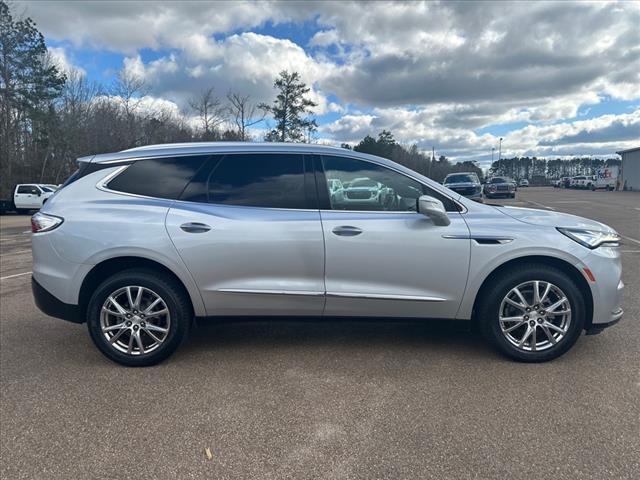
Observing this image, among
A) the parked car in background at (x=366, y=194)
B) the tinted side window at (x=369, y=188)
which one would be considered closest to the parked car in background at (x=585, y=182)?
the tinted side window at (x=369, y=188)

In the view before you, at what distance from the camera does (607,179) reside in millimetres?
50719

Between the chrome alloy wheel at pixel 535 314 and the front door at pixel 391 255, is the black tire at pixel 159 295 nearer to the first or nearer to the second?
the front door at pixel 391 255

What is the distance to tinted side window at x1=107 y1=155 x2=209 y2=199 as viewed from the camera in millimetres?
3699

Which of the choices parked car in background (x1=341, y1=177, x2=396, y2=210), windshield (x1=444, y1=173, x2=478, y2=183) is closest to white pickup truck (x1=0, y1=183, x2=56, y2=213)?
windshield (x1=444, y1=173, x2=478, y2=183)

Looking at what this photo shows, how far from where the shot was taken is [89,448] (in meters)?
2.59

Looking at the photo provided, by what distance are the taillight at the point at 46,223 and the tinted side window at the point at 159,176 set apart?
494mm

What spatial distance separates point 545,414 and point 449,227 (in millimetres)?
1462

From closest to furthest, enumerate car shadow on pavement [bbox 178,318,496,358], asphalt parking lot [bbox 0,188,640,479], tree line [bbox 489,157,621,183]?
asphalt parking lot [bbox 0,188,640,479], car shadow on pavement [bbox 178,318,496,358], tree line [bbox 489,157,621,183]

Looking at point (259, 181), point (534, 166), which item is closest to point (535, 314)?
point (259, 181)

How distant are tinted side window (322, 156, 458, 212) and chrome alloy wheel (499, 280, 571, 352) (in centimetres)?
87

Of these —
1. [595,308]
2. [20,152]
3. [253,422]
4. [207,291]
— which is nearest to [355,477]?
[253,422]

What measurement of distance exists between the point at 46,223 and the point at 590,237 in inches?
175

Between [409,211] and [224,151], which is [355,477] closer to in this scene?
[409,211]

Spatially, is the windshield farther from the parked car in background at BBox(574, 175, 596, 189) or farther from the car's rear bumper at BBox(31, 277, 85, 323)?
the parked car in background at BBox(574, 175, 596, 189)
